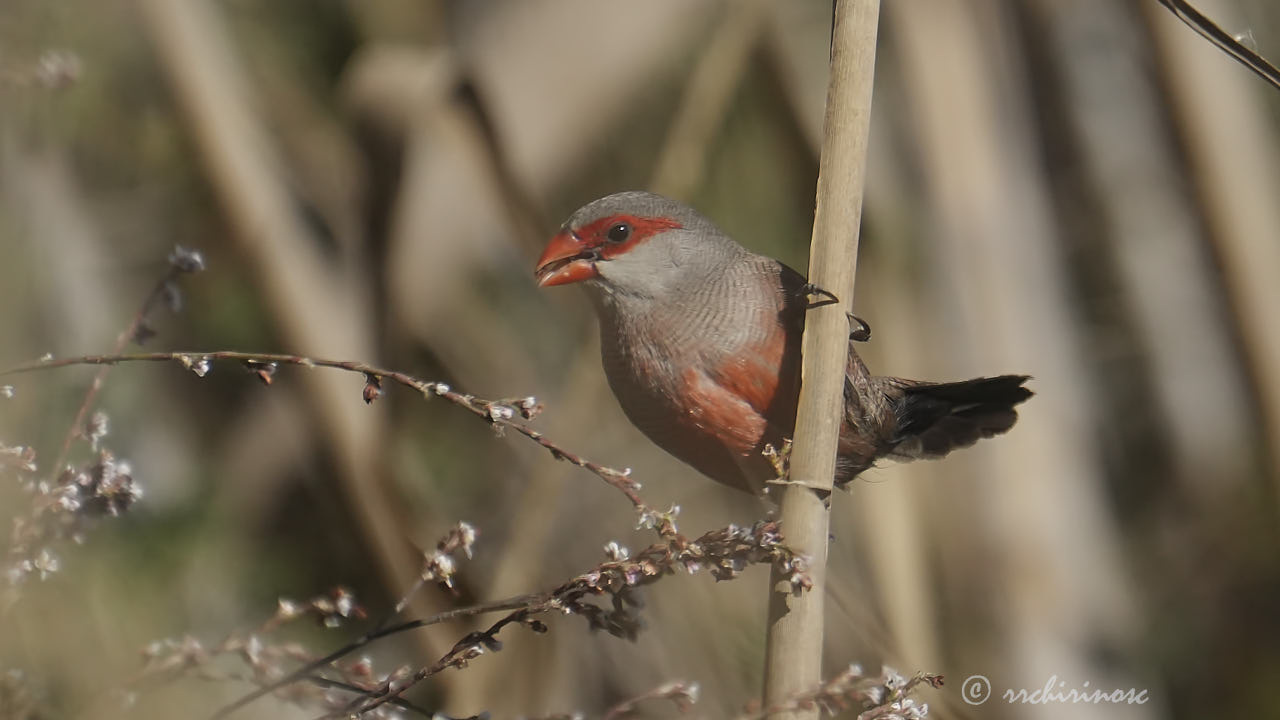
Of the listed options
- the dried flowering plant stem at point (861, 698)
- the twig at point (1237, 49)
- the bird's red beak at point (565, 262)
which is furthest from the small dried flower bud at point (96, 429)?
the twig at point (1237, 49)

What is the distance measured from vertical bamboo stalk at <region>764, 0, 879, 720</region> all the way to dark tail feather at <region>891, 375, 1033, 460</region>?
104 cm

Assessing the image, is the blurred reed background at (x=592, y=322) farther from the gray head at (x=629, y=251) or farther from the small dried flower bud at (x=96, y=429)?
the small dried flower bud at (x=96, y=429)

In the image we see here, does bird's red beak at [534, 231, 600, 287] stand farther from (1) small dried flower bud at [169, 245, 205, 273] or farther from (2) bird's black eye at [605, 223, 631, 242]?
(1) small dried flower bud at [169, 245, 205, 273]

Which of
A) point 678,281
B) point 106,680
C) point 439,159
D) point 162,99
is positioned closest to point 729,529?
point 106,680

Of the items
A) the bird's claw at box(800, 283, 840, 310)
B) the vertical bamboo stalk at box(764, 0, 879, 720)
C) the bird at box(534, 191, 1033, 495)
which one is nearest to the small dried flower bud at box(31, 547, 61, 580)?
the vertical bamboo stalk at box(764, 0, 879, 720)

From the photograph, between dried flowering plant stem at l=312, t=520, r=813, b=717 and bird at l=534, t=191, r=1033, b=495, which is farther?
bird at l=534, t=191, r=1033, b=495

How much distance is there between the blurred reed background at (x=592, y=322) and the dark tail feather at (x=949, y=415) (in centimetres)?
13

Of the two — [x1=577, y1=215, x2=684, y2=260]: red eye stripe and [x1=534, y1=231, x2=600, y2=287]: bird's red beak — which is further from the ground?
[x1=577, y1=215, x2=684, y2=260]: red eye stripe

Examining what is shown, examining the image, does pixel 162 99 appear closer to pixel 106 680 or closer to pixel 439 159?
pixel 439 159

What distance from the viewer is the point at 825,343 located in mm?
1550

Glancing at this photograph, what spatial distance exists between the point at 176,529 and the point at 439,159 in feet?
4.78

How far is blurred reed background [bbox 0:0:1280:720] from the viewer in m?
2.62

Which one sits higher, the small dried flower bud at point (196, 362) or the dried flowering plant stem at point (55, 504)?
the small dried flower bud at point (196, 362)

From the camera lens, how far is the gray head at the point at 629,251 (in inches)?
89.4
